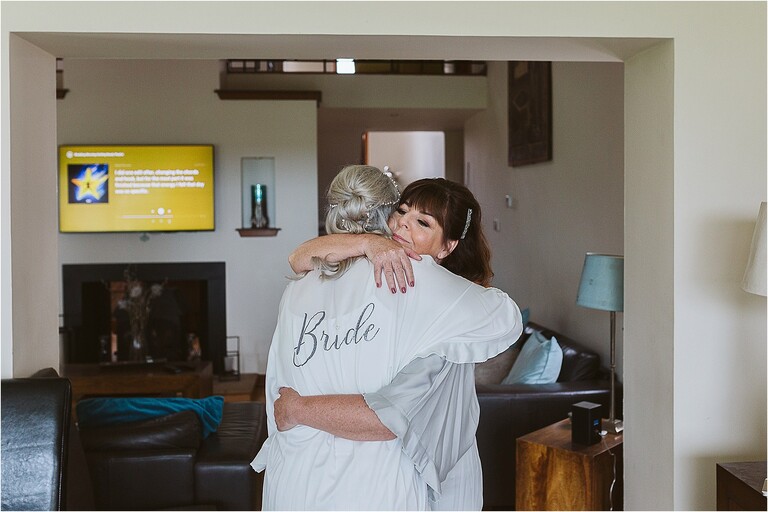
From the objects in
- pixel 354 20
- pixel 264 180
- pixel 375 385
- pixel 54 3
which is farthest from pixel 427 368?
pixel 264 180

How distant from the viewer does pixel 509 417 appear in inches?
138

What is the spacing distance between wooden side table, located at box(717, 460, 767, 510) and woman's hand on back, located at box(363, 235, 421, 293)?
0.96 m

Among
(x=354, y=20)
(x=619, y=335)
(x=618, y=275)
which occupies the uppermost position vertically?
(x=354, y=20)

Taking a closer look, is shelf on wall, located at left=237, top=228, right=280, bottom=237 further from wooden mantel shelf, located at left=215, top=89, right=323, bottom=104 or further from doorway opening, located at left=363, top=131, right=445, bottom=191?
doorway opening, located at left=363, top=131, right=445, bottom=191

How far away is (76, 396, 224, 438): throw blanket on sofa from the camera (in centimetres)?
291

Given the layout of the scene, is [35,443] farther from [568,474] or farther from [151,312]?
[151,312]

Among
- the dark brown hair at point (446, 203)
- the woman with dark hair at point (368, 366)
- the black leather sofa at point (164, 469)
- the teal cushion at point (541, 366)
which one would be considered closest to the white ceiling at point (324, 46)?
the dark brown hair at point (446, 203)

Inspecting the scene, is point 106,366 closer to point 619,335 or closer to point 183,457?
point 183,457

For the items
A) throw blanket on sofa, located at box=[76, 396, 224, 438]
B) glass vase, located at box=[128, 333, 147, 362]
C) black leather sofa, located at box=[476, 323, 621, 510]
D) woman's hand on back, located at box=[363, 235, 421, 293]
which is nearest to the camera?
woman's hand on back, located at box=[363, 235, 421, 293]

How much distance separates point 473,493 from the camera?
1958mm

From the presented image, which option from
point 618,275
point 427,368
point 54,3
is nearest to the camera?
point 427,368

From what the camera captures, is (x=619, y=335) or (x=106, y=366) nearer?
(x=619, y=335)

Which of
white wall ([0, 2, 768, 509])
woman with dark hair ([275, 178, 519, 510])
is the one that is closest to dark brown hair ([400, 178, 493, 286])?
woman with dark hair ([275, 178, 519, 510])

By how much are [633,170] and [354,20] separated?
0.96m
